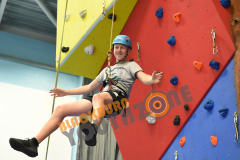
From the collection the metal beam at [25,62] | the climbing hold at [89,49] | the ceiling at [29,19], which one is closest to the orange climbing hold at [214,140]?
the climbing hold at [89,49]

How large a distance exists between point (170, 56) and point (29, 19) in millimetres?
5499

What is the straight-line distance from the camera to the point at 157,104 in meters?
2.82

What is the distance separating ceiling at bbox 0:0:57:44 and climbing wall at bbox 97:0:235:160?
412 centimetres

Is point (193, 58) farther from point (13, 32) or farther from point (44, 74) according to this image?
point (13, 32)

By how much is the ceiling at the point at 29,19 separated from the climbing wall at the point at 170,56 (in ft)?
13.5

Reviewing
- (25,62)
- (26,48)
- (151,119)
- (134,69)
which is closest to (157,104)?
(151,119)

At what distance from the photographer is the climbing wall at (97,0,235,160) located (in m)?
2.31

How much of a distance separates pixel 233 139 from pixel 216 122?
20 cm

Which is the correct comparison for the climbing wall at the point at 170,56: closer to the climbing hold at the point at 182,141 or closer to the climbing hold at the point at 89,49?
the climbing hold at the point at 182,141

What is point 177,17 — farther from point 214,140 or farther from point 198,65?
point 214,140

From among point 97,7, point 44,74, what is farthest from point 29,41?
point 97,7

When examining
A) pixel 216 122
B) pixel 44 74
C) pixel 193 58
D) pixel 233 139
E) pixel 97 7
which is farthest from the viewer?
pixel 44 74

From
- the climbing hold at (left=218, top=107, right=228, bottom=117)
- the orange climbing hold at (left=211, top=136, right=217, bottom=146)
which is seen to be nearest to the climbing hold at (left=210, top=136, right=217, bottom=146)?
the orange climbing hold at (left=211, top=136, right=217, bottom=146)

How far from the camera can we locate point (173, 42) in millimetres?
2617
